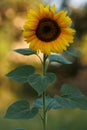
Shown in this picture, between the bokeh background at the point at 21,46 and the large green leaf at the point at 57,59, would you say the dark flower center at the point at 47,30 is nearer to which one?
the large green leaf at the point at 57,59

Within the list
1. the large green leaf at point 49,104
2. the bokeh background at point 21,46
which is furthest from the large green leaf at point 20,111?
the bokeh background at point 21,46

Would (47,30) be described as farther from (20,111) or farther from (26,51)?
(20,111)

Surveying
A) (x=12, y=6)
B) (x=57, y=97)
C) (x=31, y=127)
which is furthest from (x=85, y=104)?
(x=12, y=6)

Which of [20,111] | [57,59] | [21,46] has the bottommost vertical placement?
[21,46]

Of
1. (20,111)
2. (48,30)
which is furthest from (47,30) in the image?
(20,111)

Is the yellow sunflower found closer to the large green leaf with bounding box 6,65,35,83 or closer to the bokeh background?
the large green leaf with bounding box 6,65,35,83

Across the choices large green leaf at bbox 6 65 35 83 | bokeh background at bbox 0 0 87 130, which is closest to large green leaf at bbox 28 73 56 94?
large green leaf at bbox 6 65 35 83
